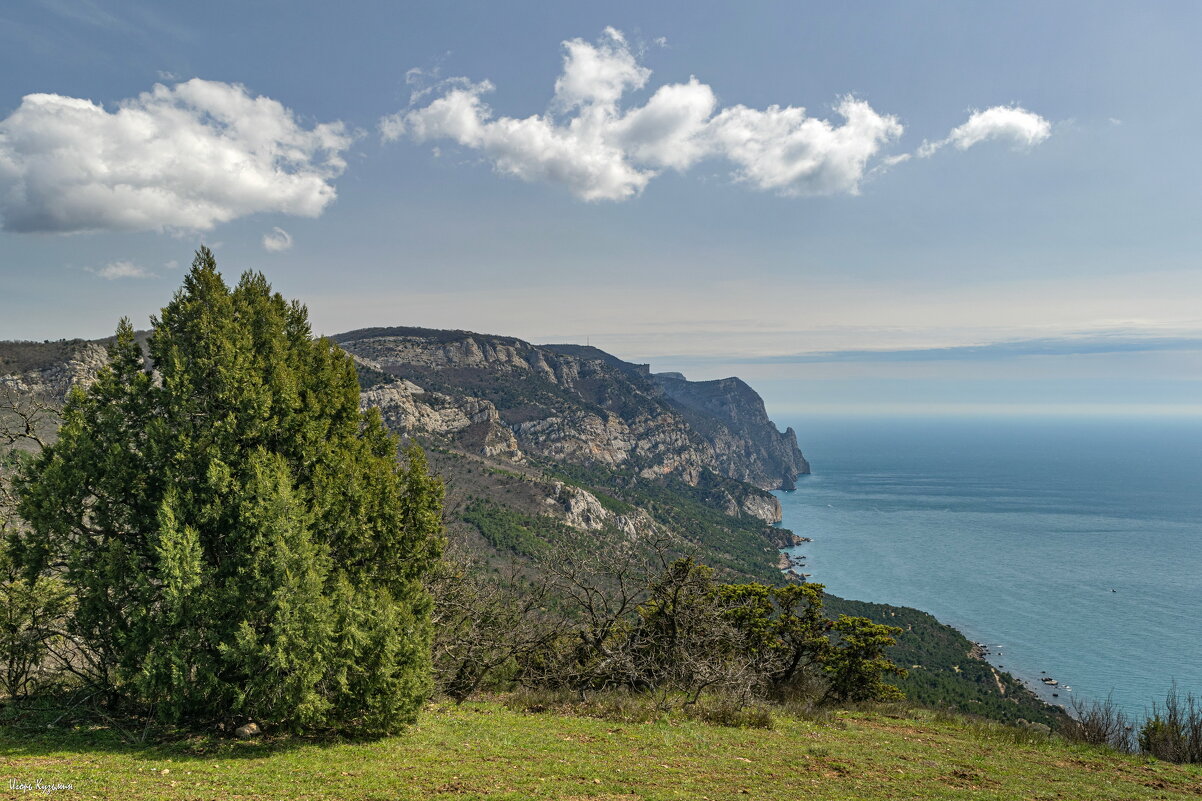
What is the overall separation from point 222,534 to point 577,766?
351 inches

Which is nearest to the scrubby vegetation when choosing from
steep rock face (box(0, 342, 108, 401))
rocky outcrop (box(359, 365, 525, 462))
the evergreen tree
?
the evergreen tree

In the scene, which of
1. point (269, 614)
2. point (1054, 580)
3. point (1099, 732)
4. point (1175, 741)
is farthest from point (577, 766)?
point (1054, 580)

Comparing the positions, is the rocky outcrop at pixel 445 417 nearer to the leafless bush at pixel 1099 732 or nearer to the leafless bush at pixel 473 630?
the leafless bush at pixel 473 630

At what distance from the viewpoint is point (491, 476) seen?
12900 centimetres

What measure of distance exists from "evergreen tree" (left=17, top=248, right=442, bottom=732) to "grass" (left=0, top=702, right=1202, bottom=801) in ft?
3.46

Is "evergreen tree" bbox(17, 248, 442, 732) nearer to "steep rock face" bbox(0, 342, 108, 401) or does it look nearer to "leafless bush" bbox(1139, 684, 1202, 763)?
"leafless bush" bbox(1139, 684, 1202, 763)

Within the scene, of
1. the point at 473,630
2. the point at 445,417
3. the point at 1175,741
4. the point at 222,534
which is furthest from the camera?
the point at 445,417

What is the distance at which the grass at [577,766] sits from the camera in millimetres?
9492

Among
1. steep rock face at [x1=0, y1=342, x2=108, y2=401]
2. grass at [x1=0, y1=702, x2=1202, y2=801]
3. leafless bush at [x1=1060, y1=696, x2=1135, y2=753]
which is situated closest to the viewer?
grass at [x1=0, y1=702, x2=1202, y2=801]

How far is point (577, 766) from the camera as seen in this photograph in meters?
11.4

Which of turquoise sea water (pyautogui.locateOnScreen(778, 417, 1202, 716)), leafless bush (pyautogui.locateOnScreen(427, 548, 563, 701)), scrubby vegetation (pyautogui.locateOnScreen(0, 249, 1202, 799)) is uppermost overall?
scrubby vegetation (pyautogui.locateOnScreen(0, 249, 1202, 799))

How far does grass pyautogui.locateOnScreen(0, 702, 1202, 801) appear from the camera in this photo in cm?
949

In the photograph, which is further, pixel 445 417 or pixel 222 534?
pixel 445 417

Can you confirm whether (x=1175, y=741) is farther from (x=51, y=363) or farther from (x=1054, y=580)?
(x=51, y=363)
